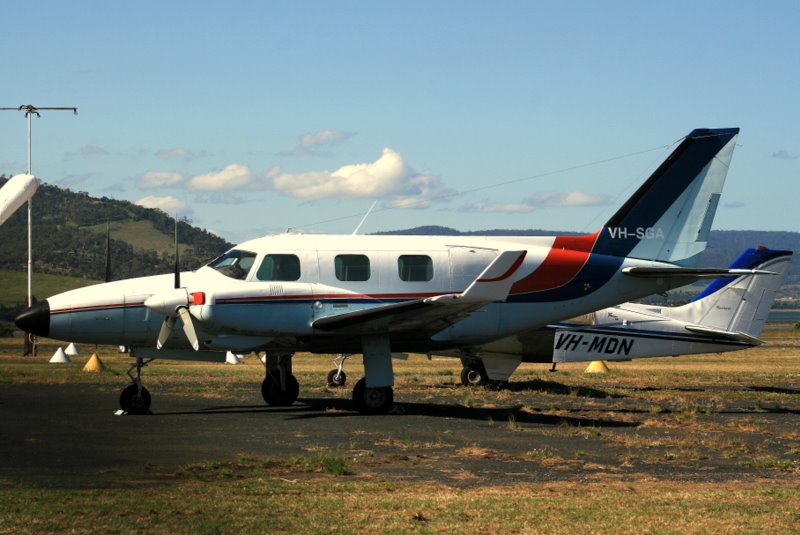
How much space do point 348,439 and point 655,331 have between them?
53.5 feet

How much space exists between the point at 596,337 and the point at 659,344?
2359mm

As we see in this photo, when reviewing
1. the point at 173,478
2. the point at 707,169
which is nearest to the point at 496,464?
the point at 173,478

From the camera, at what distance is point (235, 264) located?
78.7 ft

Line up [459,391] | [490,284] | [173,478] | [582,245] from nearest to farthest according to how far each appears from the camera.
Answer: [173,478] → [490,284] → [582,245] → [459,391]

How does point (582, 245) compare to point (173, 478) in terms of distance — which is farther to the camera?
point (582, 245)

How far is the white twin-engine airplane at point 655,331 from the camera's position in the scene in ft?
105

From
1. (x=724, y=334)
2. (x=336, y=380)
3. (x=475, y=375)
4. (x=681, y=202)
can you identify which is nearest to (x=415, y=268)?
(x=681, y=202)

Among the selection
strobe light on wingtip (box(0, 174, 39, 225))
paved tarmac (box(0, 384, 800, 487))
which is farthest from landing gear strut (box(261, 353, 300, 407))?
strobe light on wingtip (box(0, 174, 39, 225))

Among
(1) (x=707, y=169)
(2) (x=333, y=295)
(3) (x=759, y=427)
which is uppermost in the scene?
(1) (x=707, y=169)

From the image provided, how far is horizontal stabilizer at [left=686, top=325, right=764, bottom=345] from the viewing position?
33.8 metres

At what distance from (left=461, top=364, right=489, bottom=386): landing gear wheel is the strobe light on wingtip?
40409mm

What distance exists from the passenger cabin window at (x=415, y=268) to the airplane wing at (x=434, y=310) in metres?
1.17

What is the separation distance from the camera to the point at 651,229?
27.0 metres

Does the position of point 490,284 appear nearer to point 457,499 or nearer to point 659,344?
point 457,499
